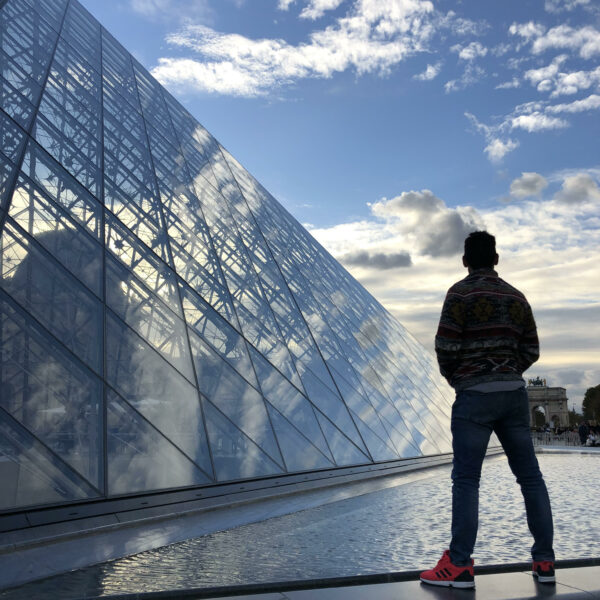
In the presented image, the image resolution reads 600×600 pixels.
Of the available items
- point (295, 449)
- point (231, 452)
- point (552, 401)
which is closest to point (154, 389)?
point (231, 452)

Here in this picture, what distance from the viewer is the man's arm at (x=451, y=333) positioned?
4.24 m

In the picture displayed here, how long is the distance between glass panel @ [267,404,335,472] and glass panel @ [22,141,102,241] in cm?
396

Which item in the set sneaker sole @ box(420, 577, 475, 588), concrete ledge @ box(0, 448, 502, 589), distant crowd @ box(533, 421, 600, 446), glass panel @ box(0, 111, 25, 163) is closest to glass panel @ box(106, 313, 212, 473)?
concrete ledge @ box(0, 448, 502, 589)

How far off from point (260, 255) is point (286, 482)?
8.44 meters

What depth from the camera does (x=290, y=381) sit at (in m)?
11.7

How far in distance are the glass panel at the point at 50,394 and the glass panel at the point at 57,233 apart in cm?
139

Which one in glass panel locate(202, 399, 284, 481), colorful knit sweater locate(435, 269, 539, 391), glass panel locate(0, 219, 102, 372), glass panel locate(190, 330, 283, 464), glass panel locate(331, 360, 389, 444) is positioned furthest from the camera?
glass panel locate(331, 360, 389, 444)

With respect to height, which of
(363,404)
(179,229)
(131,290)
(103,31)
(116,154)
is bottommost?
(363,404)

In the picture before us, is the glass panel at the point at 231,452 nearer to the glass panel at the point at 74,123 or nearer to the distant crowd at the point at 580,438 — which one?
the glass panel at the point at 74,123

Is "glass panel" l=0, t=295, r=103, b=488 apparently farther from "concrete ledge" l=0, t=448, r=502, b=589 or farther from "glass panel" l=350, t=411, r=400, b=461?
"glass panel" l=350, t=411, r=400, b=461

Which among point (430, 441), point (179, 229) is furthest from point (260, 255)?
point (430, 441)

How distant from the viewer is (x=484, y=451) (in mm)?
4199

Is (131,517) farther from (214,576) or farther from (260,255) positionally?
(260,255)

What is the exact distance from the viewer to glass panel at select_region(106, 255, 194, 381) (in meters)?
7.95
